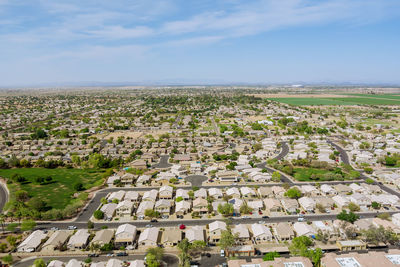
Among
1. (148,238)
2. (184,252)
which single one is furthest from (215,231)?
(148,238)

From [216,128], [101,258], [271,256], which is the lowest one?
[101,258]

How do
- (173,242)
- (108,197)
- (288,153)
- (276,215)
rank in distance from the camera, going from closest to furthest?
(173,242) → (276,215) → (108,197) → (288,153)

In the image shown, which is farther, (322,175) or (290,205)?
(322,175)

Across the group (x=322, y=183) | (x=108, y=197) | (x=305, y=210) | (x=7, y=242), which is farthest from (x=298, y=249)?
(x=7, y=242)

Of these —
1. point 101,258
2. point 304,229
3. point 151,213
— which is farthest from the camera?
point 151,213

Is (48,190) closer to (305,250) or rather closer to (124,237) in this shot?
(124,237)

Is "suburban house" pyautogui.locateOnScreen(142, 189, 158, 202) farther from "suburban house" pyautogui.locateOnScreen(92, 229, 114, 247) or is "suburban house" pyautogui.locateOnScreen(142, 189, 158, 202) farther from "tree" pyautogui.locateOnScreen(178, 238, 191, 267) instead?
"tree" pyautogui.locateOnScreen(178, 238, 191, 267)

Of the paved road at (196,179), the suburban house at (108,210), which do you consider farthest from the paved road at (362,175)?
the suburban house at (108,210)

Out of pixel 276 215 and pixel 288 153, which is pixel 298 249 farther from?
pixel 288 153
